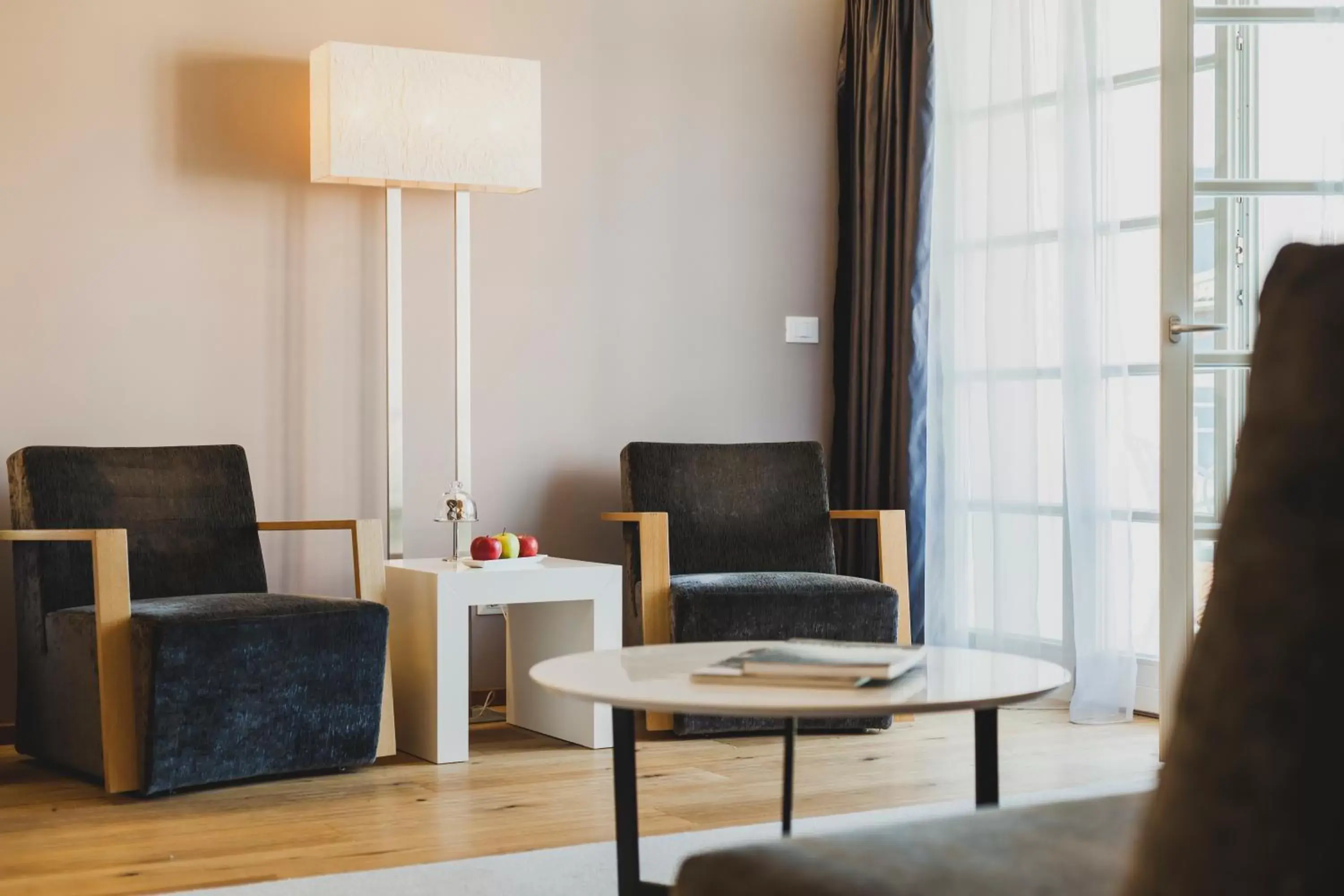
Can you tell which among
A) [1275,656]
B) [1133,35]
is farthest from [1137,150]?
[1275,656]

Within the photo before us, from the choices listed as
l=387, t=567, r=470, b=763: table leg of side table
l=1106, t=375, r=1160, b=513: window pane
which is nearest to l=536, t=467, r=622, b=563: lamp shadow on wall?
l=387, t=567, r=470, b=763: table leg of side table

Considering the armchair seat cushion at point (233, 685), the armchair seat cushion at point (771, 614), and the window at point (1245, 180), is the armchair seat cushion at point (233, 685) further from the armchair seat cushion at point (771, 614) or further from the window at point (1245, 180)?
the window at point (1245, 180)

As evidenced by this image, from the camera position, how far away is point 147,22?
12.9 feet

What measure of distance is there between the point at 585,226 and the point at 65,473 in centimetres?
174

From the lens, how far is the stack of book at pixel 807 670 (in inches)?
66.7

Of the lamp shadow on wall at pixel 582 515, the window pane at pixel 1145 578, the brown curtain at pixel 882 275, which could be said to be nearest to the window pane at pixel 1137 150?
the brown curtain at pixel 882 275

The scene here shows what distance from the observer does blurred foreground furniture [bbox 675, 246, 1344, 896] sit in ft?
2.36

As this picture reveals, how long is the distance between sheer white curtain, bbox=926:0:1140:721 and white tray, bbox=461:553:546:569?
1365mm

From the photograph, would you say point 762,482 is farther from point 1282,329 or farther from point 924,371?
point 1282,329

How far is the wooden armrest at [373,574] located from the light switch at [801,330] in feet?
5.76

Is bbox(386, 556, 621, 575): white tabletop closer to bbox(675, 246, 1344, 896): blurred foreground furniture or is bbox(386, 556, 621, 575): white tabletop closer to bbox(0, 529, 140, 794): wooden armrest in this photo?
bbox(0, 529, 140, 794): wooden armrest

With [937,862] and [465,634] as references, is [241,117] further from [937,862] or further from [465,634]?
[937,862]

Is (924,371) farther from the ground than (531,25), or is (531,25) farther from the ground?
(531,25)

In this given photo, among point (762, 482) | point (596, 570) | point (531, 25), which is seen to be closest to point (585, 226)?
point (531, 25)
